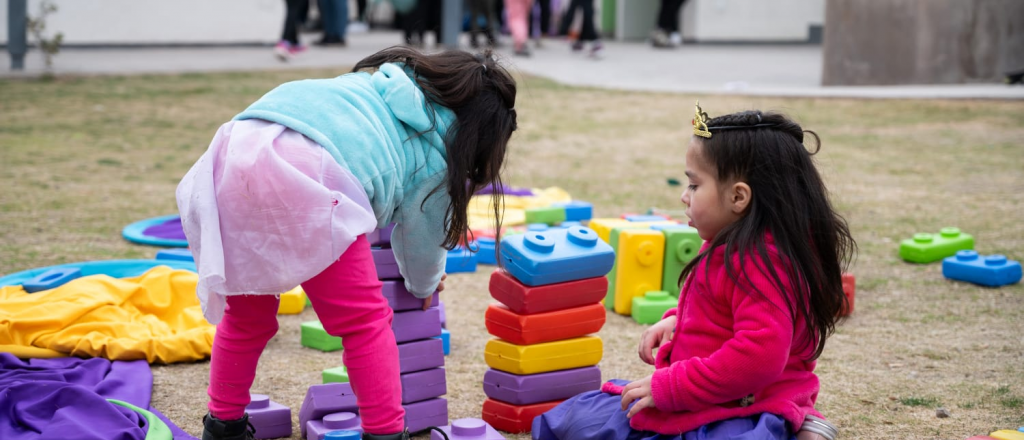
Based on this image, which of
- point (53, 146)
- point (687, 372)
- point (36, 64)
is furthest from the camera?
point (36, 64)

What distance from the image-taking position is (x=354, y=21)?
66.0 ft

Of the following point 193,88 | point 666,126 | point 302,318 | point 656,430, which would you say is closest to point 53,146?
point 193,88

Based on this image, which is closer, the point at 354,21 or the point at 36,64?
Result: the point at 36,64

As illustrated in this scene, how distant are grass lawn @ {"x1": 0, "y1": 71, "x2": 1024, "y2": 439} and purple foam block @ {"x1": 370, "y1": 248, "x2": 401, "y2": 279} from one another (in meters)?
0.48

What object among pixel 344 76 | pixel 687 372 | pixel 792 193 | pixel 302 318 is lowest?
pixel 302 318

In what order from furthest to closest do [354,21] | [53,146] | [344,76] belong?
1. [354,21]
2. [53,146]
3. [344,76]

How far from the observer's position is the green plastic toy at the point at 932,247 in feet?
14.5

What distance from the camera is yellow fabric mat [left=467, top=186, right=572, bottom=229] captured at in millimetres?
4852

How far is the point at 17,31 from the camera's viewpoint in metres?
10.1

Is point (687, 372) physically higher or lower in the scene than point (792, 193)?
lower

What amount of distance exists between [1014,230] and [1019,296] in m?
1.20

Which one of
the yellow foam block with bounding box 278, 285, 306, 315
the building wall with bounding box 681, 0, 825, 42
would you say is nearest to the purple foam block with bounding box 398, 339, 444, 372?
the yellow foam block with bounding box 278, 285, 306, 315

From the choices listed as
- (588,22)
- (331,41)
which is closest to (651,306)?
(588,22)

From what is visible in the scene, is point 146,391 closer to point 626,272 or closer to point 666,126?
point 626,272
